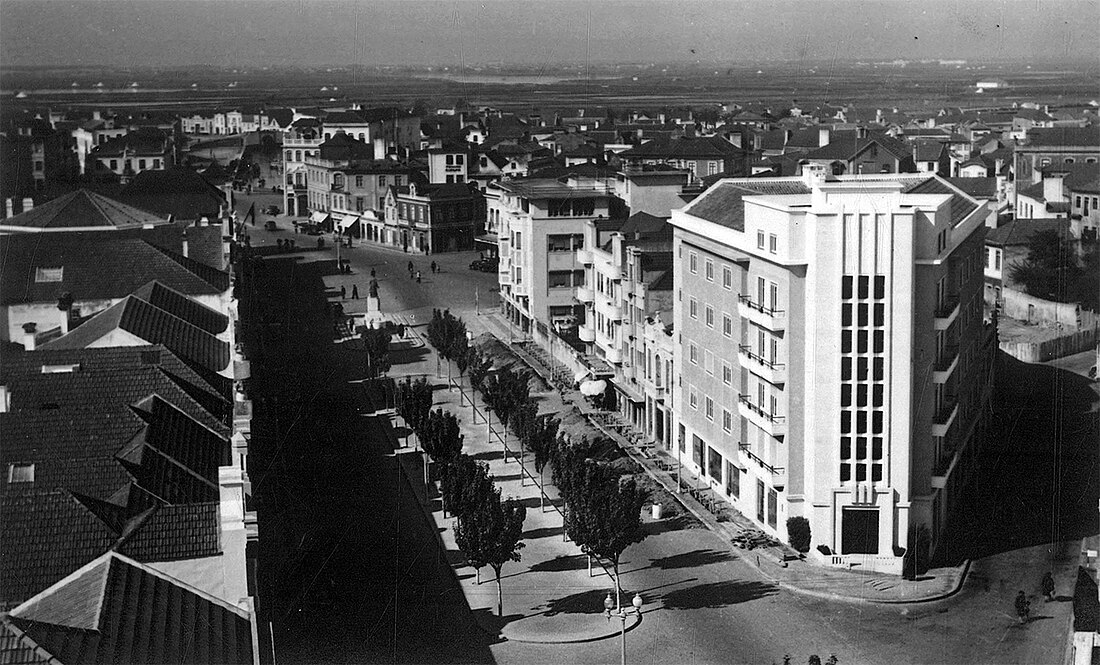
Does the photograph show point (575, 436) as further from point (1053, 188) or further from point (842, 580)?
point (1053, 188)

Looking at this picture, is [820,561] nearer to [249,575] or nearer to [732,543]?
[732,543]

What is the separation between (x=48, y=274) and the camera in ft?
60.5

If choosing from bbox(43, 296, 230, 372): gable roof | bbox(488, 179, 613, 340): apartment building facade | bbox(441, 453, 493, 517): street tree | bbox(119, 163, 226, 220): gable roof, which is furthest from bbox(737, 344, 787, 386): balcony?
bbox(119, 163, 226, 220): gable roof

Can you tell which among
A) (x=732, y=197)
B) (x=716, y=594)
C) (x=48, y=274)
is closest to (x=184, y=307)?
(x=48, y=274)

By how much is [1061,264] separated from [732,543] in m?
15.1

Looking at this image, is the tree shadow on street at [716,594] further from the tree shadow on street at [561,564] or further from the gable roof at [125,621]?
the gable roof at [125,621]

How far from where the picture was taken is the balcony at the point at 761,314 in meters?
14.4

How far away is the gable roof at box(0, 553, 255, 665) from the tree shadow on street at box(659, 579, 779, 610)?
5.09 metres

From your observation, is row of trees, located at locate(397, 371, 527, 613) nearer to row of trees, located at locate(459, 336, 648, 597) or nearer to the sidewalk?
row of trees, located at locate(459, 336, 648, 597)

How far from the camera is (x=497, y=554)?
1294cm

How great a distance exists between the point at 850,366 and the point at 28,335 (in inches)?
322

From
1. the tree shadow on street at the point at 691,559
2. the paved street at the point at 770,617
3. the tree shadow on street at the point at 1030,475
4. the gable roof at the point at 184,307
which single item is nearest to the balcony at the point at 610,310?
the tree shadow on street at the point at 1030,475

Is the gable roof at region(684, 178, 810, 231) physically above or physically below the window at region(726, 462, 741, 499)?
above

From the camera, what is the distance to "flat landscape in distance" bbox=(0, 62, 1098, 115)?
35438 millimetres
